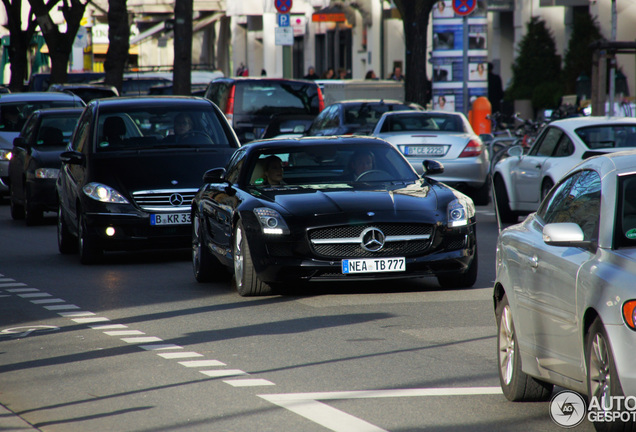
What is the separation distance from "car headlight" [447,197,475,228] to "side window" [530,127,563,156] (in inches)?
228

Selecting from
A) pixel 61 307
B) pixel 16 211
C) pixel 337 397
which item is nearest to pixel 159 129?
pixel 61 307

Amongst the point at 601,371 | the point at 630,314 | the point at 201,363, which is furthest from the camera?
the point at 201,363

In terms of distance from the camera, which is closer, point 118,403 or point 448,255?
point 118,403

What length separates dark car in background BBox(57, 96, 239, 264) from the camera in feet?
47.3

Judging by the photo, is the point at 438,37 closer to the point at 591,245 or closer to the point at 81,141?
the point at 81,141

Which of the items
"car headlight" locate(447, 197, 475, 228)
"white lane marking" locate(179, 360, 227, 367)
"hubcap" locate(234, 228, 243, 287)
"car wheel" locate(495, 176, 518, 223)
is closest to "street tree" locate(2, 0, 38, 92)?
"car wheel" locate(495, 176, 518, 223)

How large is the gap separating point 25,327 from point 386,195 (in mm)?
3328

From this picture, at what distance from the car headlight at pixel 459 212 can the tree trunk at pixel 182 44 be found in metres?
19.3

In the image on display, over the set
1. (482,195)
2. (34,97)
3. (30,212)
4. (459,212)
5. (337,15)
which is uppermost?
(337,15)

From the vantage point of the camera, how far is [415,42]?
106ft

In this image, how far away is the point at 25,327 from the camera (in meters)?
10.2

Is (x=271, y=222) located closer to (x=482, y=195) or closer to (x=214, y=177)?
(x=214, y=177)

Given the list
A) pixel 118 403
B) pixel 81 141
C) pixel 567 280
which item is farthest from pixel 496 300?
pixel 81 141

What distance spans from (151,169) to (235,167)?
2.07 metres
